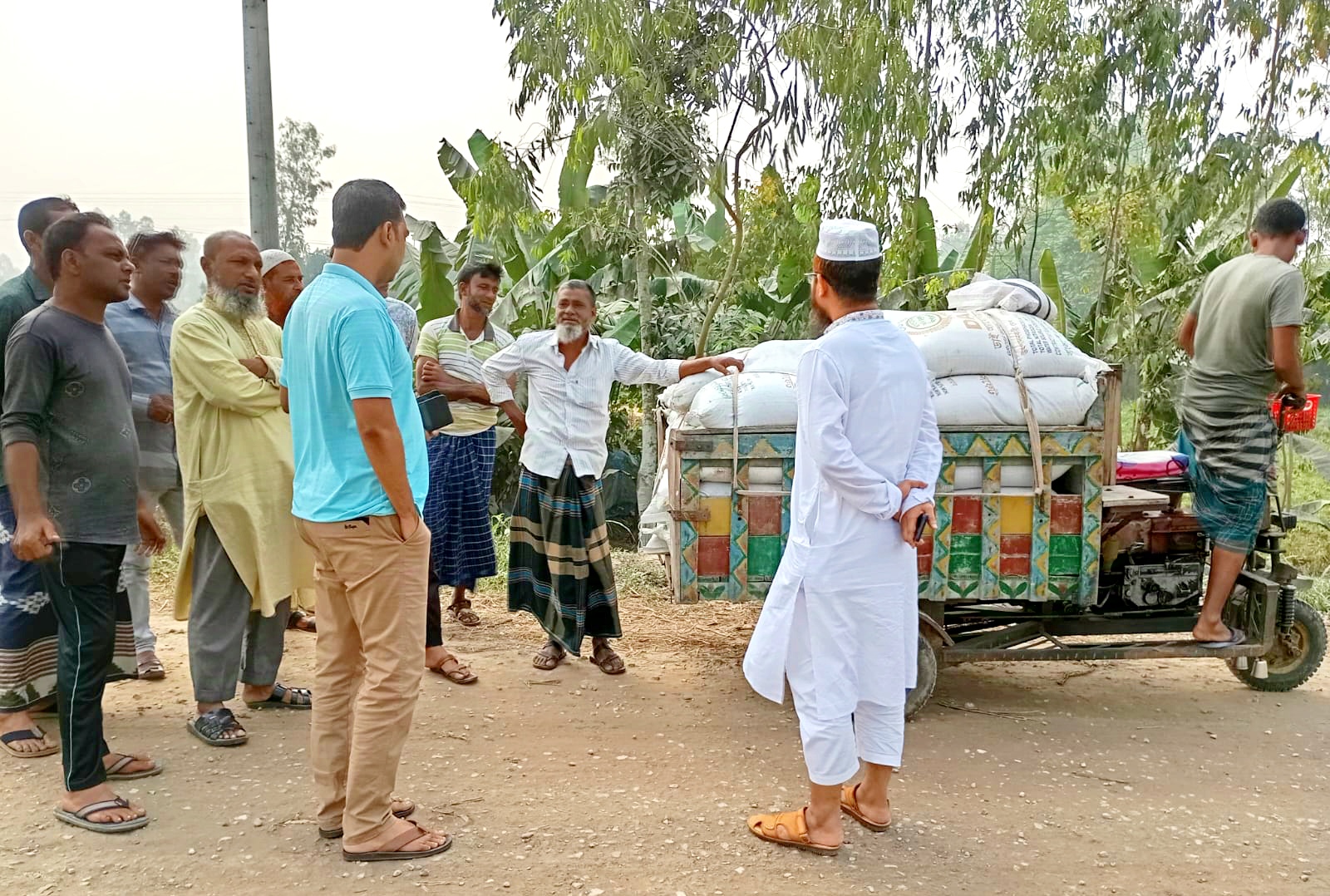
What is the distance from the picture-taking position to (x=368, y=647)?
2834mm

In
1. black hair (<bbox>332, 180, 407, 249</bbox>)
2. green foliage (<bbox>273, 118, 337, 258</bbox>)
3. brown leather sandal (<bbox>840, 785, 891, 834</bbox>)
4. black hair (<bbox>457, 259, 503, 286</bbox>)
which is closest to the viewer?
black hair (<bbox>332, 180, 407, 249</bbox>)

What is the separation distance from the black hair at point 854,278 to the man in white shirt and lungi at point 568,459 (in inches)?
62.5

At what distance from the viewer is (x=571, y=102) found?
5992mm

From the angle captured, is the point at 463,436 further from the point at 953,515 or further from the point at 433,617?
the point at 953,515

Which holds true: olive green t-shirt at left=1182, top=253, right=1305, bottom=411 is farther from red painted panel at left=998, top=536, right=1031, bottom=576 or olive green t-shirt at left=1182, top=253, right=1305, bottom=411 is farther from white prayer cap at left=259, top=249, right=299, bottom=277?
white prayer cap at left=259, top=249, right=299, bottom=277

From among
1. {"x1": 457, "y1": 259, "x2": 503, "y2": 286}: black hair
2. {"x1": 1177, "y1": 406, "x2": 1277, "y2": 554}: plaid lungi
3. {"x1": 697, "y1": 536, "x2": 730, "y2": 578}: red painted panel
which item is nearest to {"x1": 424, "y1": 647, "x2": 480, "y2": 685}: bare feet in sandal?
{"x1": 697, "y1": 536, "x2": 730, "y2": 578}: red painted panel

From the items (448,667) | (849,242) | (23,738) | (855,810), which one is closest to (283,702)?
(448,667)

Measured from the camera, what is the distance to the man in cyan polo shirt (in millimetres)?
2697

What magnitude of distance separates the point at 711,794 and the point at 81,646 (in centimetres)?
207

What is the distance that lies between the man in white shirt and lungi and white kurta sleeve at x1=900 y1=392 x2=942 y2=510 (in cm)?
161

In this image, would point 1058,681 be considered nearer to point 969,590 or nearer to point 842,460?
point 969,590

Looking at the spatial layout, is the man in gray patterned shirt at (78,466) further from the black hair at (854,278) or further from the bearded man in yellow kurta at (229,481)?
the black hair at (854,278)

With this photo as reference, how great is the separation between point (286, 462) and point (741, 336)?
5.90m

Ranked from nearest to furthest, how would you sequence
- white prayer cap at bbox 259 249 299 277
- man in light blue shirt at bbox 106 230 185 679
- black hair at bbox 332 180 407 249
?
black hair at bbox 332 180 407 249, man in light blue shirt at bbox 106 230 185 679, white prayer cap at bbox 259 249 299 277
